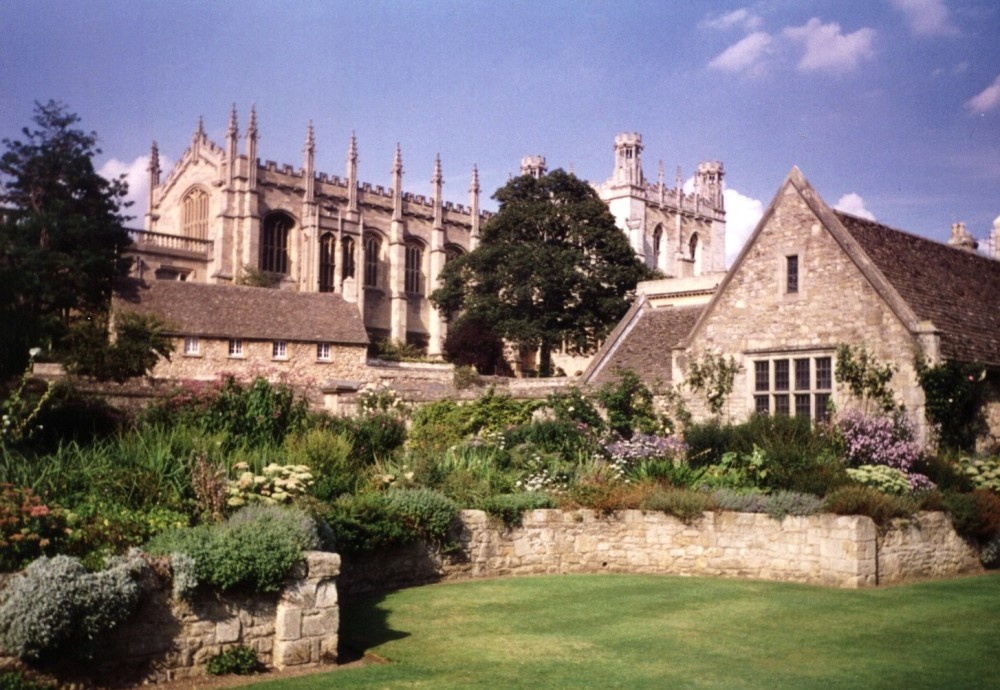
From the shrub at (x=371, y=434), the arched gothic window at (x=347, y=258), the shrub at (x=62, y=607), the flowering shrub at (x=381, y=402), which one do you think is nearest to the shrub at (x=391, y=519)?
the shrub at (x=371, y=434)

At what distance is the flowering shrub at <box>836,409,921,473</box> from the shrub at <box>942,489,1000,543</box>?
4.45 ft

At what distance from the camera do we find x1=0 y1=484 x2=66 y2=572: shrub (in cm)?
877

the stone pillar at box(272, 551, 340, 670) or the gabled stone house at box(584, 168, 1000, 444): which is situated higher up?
the gabled stone house at box(584, 168, 1000, 444)

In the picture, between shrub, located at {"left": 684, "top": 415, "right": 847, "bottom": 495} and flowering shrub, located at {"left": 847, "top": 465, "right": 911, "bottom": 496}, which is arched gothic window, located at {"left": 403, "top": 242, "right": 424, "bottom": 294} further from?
flowering shrub, located at {"left": 847, "top": 465, "right": 911, "bottom": 496}

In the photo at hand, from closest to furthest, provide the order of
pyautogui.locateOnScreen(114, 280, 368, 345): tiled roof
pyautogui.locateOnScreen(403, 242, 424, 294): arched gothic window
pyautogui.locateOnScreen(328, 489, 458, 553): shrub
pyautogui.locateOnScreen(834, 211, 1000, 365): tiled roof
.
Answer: pyautogui.locateOnScreen(328, 489, 458, 553): shrub, pyautogui.locateOnScreen(834, 211, 1000, 365): tiled roof, pyautogui.locateOnScreen(114, 280, 368, 345): tiled roof, pyautogui.locateOnScreen(403, 242, 424, 294): arched gothic window

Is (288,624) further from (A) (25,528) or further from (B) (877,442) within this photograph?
(B) (877,442)

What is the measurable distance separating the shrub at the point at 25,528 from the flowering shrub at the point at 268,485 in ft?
7.19

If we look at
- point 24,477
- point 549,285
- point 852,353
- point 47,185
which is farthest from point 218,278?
point 24,477

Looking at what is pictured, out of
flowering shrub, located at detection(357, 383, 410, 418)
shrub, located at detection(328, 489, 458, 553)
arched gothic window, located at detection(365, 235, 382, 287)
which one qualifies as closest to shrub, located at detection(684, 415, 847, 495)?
shrub, located at detection(328, 489, 458, 553)

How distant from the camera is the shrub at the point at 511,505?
1462cm

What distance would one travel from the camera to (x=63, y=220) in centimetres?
4334

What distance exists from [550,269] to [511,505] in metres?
36.4

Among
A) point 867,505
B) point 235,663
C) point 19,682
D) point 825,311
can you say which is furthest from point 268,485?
point 825,311

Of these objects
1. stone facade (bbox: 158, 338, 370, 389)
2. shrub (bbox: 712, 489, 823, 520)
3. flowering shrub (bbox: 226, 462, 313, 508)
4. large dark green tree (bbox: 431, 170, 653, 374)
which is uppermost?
large dark green tree (bbox: 431, 170, 653, 374)
